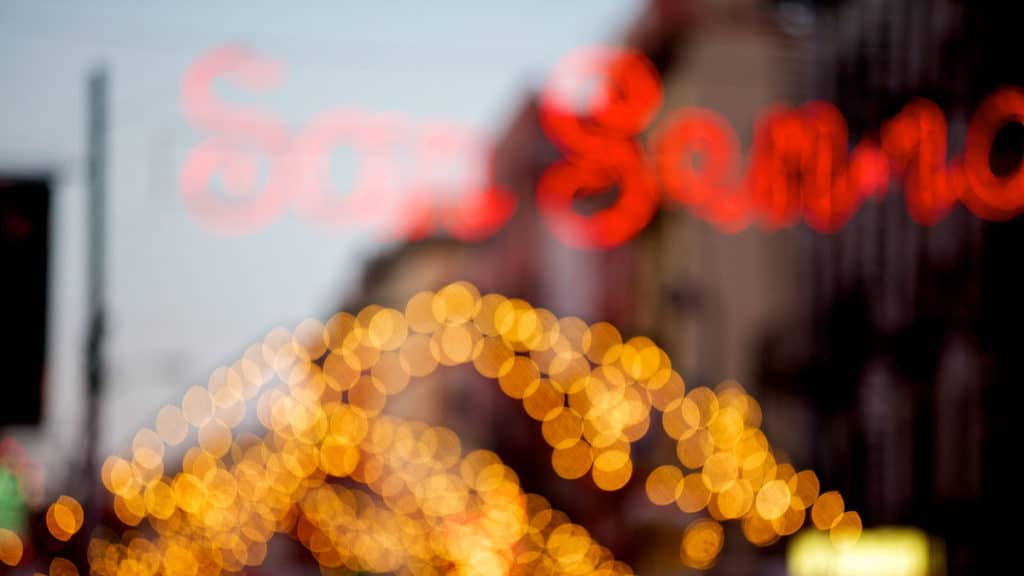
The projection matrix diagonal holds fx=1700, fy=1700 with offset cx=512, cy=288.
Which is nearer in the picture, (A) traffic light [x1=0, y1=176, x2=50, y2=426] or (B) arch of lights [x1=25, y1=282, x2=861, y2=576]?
(A) traffic light [x1=0, y1=176, x2=50, y2=426]

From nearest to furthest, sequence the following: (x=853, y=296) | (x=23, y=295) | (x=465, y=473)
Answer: (x=23, y=295) → (x=853, y=296) → (x=465, y=473)

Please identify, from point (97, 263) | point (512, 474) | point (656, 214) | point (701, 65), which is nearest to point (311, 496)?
point (512, 474)

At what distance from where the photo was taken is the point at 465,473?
62.4m

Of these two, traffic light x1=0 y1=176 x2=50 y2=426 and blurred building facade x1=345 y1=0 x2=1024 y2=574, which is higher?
traffic light x1=0 y1=176 x2=50 y2=426

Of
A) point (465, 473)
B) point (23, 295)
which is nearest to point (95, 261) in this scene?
point (23, 295)

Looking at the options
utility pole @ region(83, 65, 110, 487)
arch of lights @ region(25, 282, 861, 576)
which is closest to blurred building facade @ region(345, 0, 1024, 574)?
arch of lights @ region(25, 282, 861, 576)

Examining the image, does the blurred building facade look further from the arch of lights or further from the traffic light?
the traffic light

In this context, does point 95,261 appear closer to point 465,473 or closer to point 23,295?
point 23,295

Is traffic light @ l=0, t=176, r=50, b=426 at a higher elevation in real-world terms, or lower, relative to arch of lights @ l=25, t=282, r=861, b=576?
higher

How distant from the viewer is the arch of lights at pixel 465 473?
26984 millimetres

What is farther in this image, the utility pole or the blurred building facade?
the blurred building facade

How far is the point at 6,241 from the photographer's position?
13078 mm

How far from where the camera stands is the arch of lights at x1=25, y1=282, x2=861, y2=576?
27.0m

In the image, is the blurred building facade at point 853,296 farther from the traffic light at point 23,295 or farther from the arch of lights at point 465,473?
the traffic light at point 23,295
